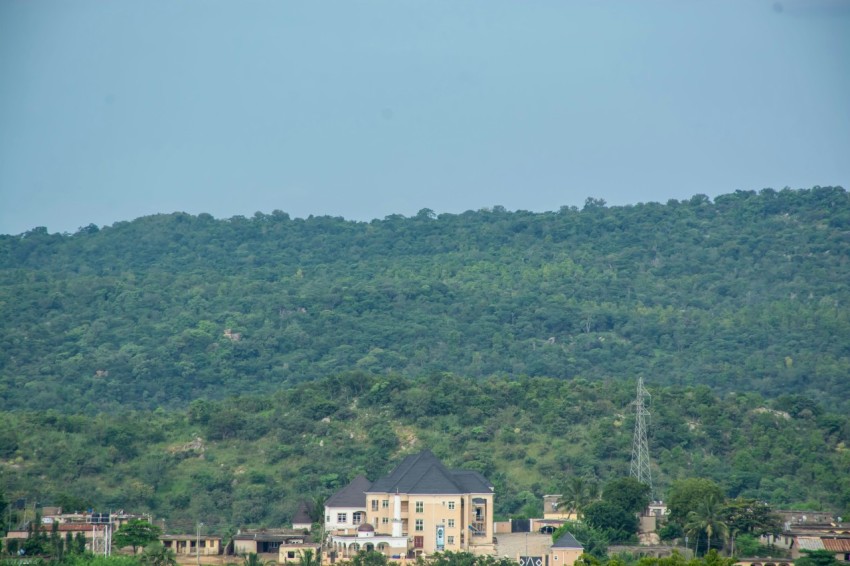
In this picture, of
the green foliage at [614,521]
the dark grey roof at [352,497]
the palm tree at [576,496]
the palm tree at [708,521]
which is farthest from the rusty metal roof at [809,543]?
the dark grey roof at [352,497]

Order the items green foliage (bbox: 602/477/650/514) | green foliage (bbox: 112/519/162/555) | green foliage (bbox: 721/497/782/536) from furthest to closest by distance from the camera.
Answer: green foliage (bbox: 602/477/650/514) < green foliage (bbox: 112/519/162/555) < green foliage (bbox: 721/497/782/536)

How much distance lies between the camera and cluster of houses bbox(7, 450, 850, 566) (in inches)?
3007

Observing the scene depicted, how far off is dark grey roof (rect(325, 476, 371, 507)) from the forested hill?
196 ft

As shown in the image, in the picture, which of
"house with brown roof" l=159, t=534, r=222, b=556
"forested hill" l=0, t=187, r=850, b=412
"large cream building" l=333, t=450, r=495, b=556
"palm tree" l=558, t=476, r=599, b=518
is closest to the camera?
"large cream building" l=333, t=450, r=495, b=556

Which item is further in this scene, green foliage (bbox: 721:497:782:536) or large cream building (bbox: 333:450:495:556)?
green foliage (bbox: 721:497:782:536)

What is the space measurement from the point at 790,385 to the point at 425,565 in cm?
7657

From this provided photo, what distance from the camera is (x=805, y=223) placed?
192 metres

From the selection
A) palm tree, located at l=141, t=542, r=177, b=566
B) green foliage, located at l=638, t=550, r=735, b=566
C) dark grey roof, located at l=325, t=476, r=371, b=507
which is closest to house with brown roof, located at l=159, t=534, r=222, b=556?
palm tree, located at l=141, t=542, r=177, b=566

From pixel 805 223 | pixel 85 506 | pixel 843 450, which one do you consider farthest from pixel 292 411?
pixel 805 223

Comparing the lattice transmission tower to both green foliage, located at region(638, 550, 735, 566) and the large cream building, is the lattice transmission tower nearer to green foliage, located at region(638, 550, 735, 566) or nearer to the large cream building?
the large cream building

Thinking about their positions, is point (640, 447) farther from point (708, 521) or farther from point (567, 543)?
point (567, 543)

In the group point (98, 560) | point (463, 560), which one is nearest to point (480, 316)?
point (463, 560)

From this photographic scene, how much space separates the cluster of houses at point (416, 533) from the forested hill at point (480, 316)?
56768 mm

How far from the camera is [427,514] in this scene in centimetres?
7725
